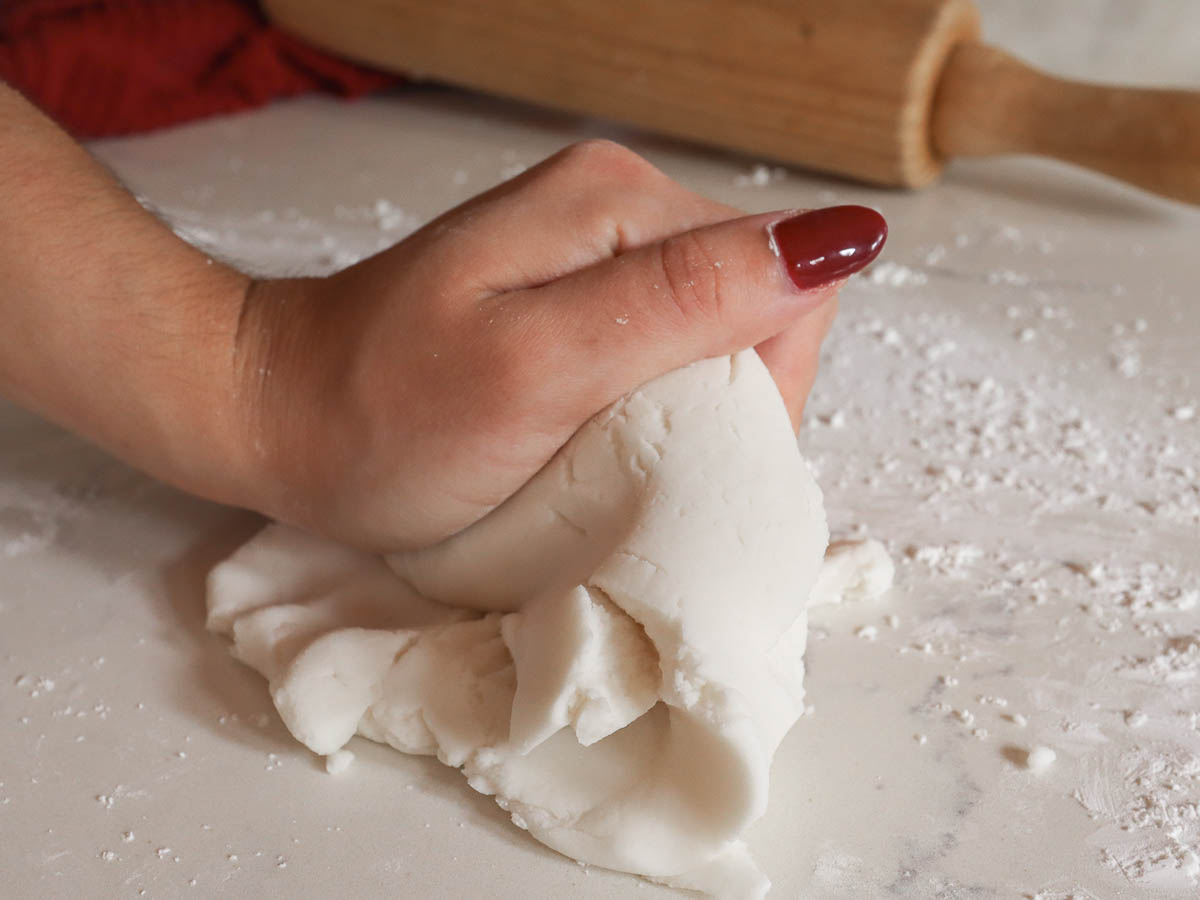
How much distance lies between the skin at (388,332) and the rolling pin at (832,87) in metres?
0.99

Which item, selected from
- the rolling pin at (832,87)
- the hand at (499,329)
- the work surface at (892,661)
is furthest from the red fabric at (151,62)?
the hand at (499,329)

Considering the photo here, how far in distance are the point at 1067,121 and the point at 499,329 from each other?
4.31ft

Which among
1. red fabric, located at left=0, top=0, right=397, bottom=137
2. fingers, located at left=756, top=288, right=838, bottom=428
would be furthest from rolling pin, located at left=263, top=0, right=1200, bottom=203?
fingers, located at left=756, top=288, right=838, bottom=428

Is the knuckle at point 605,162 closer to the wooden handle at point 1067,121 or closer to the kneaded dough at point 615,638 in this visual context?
the kneaded dough at point 615,638

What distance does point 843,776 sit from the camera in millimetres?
983

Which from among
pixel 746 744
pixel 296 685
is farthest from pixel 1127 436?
pixel 296 685

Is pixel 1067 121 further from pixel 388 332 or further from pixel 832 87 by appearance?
pixel 388 332

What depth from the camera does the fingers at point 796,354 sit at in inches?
43.9

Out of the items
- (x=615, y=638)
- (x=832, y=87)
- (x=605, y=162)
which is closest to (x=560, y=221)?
(x=605, y=162)

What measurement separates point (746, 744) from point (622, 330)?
1.05ft

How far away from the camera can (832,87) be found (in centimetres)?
201

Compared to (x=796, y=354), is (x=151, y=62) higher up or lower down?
lower down

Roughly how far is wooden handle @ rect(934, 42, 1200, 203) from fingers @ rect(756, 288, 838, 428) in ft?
3.20

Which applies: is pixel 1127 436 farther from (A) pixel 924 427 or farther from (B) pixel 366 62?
(B) pixel 366 62
